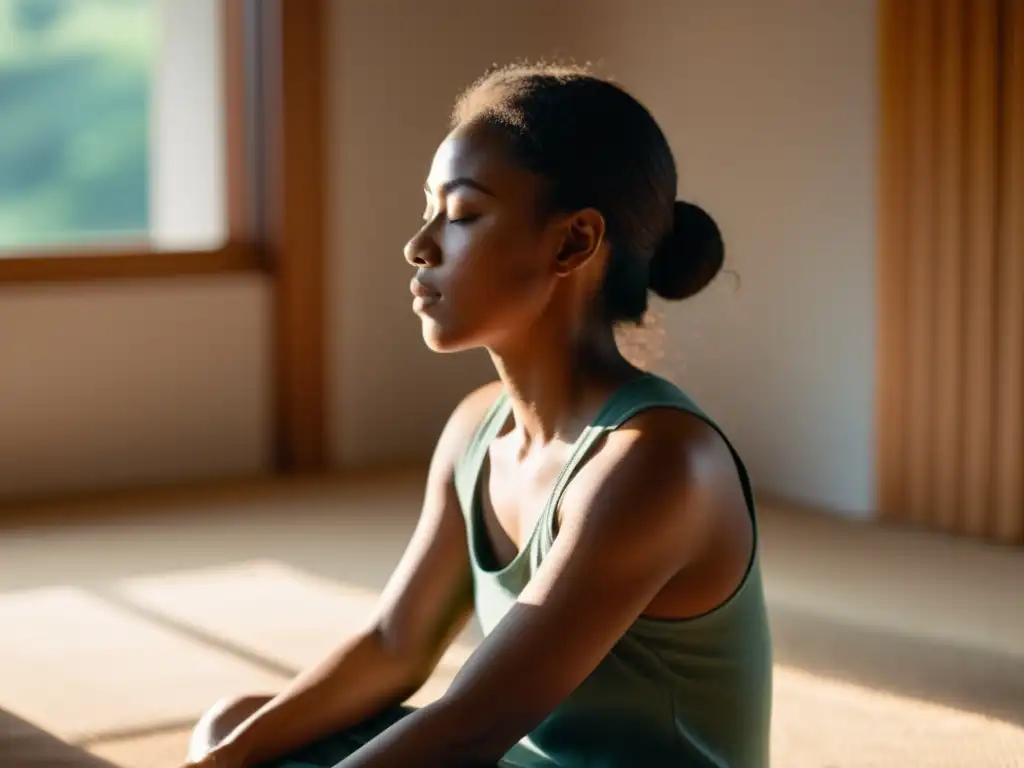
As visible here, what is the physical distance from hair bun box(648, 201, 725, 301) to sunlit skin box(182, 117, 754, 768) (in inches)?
2.9

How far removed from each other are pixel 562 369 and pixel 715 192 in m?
3.06

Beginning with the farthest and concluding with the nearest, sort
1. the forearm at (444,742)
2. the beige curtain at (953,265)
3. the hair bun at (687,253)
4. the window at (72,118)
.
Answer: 1. the window at (72,118)
2. the beige curtain at (953,265)
3. the hair bun at (687,253)
4. the forearm at (444,742)

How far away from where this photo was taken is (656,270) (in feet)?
5.18

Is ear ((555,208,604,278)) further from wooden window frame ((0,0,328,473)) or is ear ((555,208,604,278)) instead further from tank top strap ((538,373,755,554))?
wooden window frame ((0,0,328,473))

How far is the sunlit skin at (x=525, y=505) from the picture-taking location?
1.36 meters

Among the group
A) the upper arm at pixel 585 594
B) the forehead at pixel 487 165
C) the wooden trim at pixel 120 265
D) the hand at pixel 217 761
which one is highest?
the forehead at pixel 487 165

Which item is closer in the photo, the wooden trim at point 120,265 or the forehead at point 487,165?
the forehead at point 487,165

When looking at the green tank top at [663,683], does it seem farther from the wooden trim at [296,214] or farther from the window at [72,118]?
the window at [72,118]

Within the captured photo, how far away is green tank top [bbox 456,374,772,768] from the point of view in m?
1.46

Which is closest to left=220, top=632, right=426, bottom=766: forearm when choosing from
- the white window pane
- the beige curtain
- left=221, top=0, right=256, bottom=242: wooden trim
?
the beige curtain

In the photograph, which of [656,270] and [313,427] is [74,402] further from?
[656,270]

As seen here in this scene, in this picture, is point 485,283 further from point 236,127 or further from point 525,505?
point 236,127

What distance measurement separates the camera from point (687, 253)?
61.8 inches

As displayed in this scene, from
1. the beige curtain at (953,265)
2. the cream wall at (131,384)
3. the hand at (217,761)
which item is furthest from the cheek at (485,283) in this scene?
the cream wall at (131,384)
